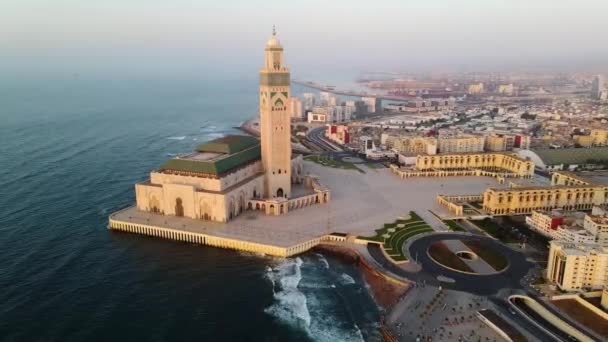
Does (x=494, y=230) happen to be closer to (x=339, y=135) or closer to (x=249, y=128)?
(x=339, y=135)

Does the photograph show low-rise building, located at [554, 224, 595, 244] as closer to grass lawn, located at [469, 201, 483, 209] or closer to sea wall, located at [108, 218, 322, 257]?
grass lawn, located at [469, 201, 483, 209]

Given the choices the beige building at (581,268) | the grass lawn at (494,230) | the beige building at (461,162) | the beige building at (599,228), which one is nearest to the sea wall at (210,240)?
the grass lawn at (494,230)

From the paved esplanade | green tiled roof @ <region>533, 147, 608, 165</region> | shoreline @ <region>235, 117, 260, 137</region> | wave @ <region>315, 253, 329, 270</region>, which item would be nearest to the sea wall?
the paved esplanade

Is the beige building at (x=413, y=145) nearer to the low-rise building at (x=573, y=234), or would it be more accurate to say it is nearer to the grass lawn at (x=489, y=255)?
the low-rise building at (x=573, y=234)

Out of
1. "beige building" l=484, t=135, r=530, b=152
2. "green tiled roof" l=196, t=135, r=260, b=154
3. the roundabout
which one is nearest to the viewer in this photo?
the roundabout

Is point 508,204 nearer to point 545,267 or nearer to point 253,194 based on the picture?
point 545,267

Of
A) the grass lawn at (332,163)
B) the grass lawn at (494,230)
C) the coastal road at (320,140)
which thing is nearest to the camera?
the grass lawn at (494,230)

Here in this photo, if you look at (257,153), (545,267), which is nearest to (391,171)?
(257,153)
